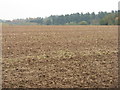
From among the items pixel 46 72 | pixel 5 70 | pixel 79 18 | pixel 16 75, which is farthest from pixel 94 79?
pixel 79 18

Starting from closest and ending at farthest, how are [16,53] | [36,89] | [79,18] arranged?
1. [36,89]
2. [16,53]
3. [79,18]

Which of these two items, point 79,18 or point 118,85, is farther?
point 79,18

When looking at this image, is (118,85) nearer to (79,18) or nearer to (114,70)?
(114,70)

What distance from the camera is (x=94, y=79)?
7379 mm

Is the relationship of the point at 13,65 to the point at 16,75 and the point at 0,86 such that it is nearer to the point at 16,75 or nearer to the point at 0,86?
the point at 16,75

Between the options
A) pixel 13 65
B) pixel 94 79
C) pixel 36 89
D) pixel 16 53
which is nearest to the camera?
pixel 36 89

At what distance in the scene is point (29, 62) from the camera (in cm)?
946

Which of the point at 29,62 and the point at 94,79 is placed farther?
the point at 29,62

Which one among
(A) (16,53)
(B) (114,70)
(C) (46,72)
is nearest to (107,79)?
(B) (114,70)

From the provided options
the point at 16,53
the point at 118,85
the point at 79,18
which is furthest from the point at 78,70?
the point at 79,18

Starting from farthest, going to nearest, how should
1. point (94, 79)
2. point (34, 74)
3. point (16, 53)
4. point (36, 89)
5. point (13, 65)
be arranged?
point (16, 53) → point (13, 65) → point (34, 74) → point (94, 79) → point (36, 89)

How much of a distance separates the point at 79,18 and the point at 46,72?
91.4m

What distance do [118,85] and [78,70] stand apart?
1.67 metres

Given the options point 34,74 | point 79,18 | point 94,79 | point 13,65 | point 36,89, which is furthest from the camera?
point 79,18
